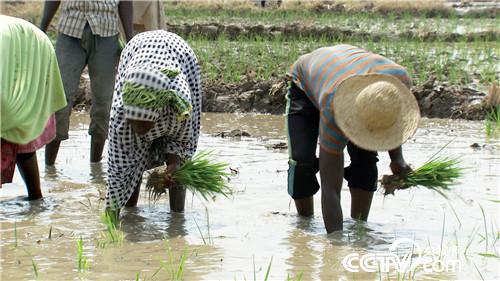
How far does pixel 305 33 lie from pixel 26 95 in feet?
26.6

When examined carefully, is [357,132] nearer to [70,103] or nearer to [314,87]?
[314,87]

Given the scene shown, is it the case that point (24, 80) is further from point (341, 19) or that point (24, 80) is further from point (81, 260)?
point (341, 19)

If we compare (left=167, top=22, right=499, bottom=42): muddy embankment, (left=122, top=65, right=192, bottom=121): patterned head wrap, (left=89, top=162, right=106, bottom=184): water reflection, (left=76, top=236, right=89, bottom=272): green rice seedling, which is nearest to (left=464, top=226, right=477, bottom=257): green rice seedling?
(left=122, top=65, right=192, bottom=121): patterned head wrap

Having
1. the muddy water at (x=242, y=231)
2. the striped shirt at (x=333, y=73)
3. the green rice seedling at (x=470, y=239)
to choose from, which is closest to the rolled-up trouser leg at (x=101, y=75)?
the muddy water at (x=242, y=231)

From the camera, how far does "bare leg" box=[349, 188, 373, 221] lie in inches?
179

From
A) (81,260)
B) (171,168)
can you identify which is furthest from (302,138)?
(81,260)

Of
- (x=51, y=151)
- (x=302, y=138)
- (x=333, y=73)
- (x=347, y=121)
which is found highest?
(x=333, y=73)

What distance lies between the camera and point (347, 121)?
3.79 m

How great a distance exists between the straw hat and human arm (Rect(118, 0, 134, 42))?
2.38 metres

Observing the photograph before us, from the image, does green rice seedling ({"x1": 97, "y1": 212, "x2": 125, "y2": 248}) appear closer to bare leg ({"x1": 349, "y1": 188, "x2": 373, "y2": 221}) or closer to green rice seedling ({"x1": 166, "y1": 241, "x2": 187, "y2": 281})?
green rice seedling ({"x1": 166, "y1": 241, "x2": 187, "y2": 281})

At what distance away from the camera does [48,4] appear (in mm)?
5980

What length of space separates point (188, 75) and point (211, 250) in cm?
99

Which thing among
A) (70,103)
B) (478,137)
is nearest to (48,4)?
(70,103)

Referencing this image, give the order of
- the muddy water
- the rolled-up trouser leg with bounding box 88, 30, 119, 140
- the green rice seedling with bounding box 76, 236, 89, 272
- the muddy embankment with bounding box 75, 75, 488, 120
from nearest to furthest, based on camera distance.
→ the green rice seedling with bounding box 76, 236, 89, 272
the muddy water
the rolled-up trouser leg with bounding box 88, 30, 119, 140
the muddy embankment with bounding box 75, 75, 488, 120
